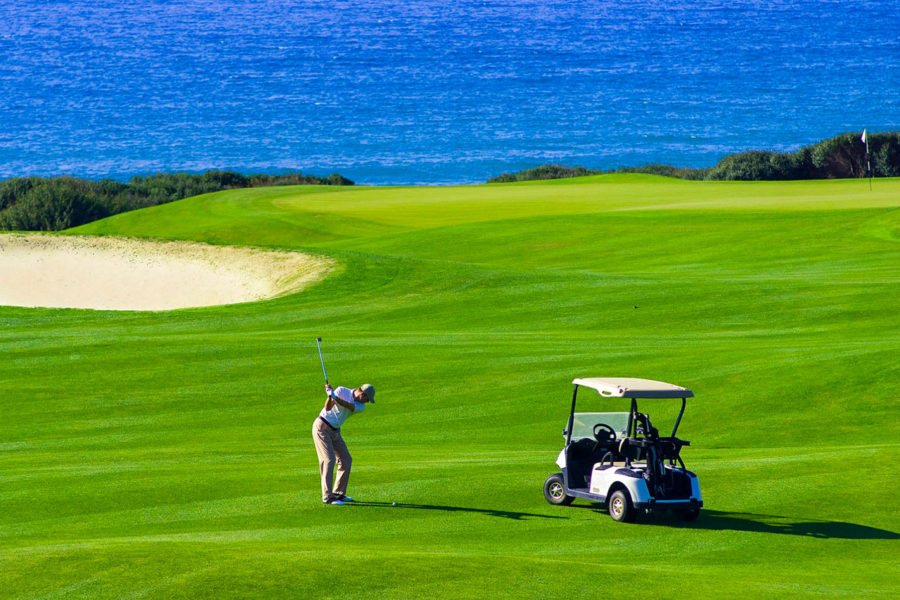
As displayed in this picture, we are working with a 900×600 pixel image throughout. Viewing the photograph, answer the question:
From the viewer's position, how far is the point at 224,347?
25844 millimetres

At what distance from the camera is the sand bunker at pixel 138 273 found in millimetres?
39469

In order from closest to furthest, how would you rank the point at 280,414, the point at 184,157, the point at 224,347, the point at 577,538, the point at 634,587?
the point at 634,587
the point at 577,538
the point at 280,414
the point at 224,347
the point at 184,157

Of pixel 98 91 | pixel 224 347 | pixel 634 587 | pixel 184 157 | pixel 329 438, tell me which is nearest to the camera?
pixel 634 587

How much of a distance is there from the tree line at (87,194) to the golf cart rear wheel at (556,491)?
181ft

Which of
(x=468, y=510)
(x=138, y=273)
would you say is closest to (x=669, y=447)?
(x=468, y=510)

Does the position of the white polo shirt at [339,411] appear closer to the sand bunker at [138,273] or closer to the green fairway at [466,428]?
the green fairway at [466,428]

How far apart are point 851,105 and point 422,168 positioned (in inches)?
2105

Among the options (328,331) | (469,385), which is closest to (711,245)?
(328,331)

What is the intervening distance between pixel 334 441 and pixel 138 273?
1149 inches

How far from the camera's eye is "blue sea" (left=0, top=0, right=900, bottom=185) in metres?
126

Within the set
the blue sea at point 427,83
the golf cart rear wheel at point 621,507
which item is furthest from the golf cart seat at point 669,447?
the blue sea at point 427,83

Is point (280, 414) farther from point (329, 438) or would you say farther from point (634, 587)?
point (634, 587)

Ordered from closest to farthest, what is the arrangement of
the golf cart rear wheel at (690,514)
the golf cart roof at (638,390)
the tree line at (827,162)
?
the golf cart roof at (638,390)
the golf cart rear wheel at (690,514)
the tree line at (827,162)

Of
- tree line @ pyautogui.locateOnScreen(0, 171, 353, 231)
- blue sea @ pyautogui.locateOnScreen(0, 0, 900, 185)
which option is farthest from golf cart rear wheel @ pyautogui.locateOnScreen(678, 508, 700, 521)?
blue sea @ pyautogui.locateOnScreen(0, 0, 900, 185)
